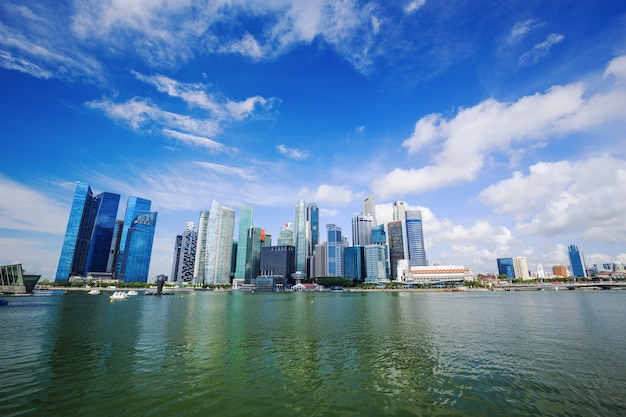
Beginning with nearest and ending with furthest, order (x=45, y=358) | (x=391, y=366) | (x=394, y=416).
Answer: (x=394, y=416)
(x=391, y=366)
(x=45, y=358)

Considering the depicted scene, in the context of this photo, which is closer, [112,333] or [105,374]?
[105,374]

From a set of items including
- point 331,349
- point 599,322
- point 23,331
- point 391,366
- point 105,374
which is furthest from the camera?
point 599,322

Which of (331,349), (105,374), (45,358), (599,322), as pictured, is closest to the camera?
(105,374)

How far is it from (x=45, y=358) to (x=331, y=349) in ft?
107

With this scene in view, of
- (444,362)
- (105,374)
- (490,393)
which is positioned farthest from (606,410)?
(105,374)

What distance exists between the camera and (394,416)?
62.5ft

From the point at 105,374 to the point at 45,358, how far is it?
11645mm

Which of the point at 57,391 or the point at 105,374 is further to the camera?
the point at 105,374

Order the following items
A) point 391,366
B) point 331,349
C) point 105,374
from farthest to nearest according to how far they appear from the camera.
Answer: point 331,349 → point 391,366 → point 105,374

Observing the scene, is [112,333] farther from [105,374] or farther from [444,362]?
[444,362]

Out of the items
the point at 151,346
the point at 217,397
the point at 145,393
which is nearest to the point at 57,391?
the point at 145,393

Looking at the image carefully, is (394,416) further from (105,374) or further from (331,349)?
(105,374)

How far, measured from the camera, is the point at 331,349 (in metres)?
38.0

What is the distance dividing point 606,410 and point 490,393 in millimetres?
6924
